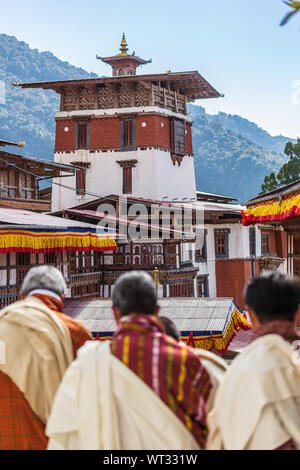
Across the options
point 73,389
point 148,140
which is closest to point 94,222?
point 148,140

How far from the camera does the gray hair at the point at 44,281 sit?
4059 millimetres

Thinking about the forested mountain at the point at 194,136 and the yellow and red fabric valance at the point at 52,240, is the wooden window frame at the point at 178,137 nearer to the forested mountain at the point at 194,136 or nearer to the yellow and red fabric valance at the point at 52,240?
the yellow and red fabric valance at the point at 52,240

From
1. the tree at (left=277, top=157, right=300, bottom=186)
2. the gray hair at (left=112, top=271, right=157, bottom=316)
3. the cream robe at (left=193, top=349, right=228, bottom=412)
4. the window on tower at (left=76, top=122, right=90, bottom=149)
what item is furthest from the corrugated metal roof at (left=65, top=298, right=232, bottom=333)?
the tree at (left=277, top=157, right=300, bottom=186)

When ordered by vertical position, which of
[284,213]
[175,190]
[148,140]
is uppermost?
[148,140]

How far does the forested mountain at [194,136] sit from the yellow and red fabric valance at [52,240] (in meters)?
79.5

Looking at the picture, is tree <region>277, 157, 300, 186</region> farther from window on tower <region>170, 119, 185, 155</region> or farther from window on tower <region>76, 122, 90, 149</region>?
Answer: window on tower <region>76, 122, 90, 149</region>

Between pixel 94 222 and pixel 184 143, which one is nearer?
pixel 94 222

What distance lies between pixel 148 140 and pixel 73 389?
1233 inches

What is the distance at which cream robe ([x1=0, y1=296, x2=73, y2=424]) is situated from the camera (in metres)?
3.85

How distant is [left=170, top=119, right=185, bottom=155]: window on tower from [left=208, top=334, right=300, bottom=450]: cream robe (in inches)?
1273

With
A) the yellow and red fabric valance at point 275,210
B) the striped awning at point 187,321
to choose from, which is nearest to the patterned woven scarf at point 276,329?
the yellow and red fabric valance at point 275,210
